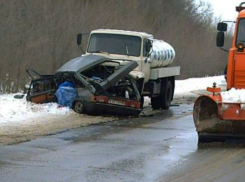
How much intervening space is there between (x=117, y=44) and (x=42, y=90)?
8.93 ft

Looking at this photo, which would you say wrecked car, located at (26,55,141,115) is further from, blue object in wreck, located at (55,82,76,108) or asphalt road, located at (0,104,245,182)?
asphalt road, located at (0,104,245,182)

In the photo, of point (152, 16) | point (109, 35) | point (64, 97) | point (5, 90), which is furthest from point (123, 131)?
point (152, 16)

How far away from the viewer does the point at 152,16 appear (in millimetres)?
43812

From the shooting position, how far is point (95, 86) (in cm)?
1588

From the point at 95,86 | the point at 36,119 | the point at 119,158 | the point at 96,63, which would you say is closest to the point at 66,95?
the point at 95,86

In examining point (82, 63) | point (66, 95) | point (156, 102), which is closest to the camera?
point (66, 95)

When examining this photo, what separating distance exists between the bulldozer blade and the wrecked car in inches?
193

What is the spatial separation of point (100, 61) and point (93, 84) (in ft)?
3.76

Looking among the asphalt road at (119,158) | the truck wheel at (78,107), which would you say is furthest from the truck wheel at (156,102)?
the asphalt road at (119,158)

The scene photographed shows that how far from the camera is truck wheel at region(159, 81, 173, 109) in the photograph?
19984 mm

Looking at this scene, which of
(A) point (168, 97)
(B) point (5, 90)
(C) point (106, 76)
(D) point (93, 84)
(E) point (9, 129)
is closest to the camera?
(E) point (9, 129)

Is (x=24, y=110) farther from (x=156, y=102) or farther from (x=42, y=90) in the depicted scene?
(x=156, y=102)

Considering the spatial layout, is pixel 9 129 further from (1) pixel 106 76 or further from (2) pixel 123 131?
(1) pixel 106 76

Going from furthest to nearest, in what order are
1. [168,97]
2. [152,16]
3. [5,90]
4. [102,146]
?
1. [152,16]
2. [5,90]
3. [168,97]
4. [102,146]
